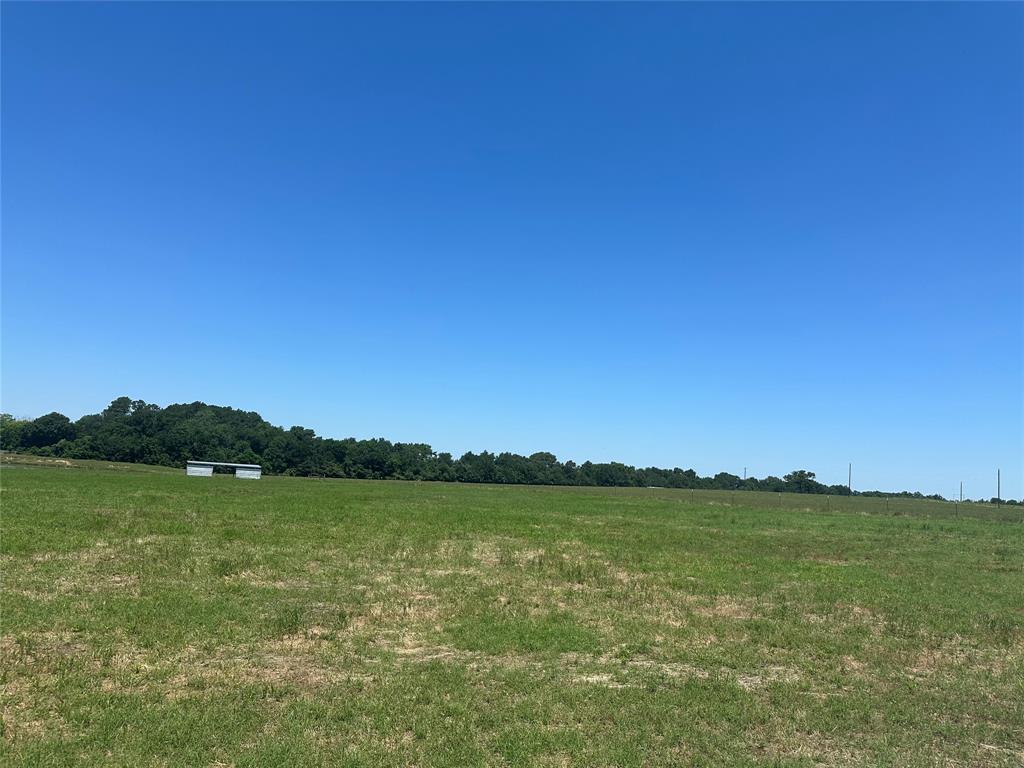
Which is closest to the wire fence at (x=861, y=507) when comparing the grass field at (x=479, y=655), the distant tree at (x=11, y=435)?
the grass field at (x=479, y=655)

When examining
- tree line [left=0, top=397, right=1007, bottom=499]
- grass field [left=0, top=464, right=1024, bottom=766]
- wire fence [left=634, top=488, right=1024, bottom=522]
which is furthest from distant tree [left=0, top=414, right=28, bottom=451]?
grass field [left=0, top=464, right=1024, bottom=766]

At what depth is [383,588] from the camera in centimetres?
1269

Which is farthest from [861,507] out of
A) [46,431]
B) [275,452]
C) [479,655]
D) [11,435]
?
[11,435]

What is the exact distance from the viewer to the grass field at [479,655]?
598 centimetres

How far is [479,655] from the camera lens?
8727mm

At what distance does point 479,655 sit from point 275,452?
120 m

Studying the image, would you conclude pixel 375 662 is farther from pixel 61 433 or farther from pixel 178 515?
pixel 61 433

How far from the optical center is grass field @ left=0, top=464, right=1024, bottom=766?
5984 mm

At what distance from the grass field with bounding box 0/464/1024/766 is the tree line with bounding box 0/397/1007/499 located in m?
106

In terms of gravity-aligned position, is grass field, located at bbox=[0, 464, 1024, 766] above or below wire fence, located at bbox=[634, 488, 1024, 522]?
above

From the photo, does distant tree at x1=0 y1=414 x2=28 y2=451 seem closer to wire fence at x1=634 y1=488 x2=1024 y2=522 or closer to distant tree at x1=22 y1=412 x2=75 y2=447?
distant tree at x1=22 y1=412 x2=75 y2=447

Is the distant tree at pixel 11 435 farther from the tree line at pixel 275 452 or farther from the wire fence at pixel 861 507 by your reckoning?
the wire fence at pixel 861 507

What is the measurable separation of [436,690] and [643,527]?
21.6 meters

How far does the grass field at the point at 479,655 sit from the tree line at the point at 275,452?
106013 mm
